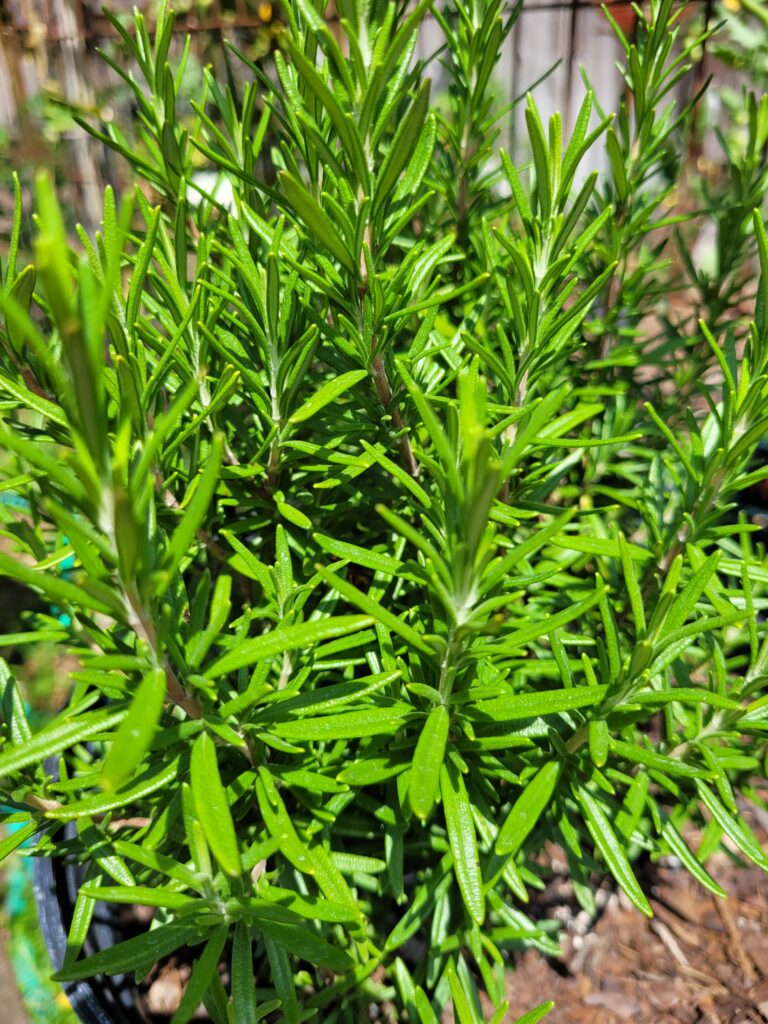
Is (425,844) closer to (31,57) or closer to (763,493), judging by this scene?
(763,493)

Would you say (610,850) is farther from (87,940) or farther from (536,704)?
(87,940)

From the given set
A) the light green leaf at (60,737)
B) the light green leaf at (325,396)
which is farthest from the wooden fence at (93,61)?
the light green leaf at (60,737)

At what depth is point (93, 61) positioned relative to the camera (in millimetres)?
3768

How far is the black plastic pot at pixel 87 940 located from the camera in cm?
104

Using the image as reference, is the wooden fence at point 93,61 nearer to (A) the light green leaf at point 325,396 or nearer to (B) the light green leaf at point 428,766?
(A) the light green leaf at point 325,396

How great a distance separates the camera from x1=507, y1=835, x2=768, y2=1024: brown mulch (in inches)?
53.7

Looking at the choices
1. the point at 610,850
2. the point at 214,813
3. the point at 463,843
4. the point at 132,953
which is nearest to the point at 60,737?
the point at 214,813

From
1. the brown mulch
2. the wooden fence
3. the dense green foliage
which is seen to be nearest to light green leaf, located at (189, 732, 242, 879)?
the dense green foliage

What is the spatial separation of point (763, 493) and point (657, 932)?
121 cm

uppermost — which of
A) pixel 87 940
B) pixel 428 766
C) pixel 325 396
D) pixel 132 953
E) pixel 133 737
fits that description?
pixel 325 396

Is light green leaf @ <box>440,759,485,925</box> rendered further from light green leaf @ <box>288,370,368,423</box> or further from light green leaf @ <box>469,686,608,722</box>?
light green leaf @ <box>288,370,368,423</box>

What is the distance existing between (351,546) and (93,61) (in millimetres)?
4065

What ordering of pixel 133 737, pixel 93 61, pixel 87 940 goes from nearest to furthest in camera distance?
pixel 133 737 < pixel 87 940 < pixel 93 61

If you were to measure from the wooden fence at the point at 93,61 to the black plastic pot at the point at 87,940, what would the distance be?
2.95 m
